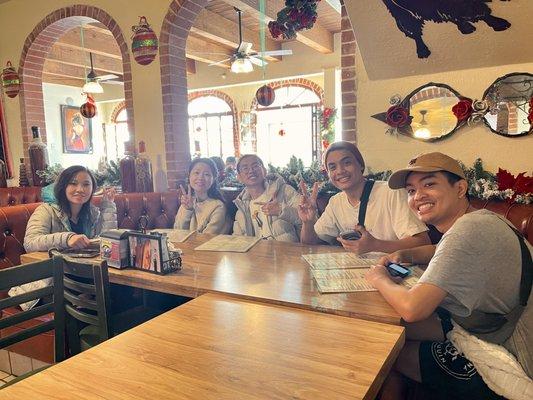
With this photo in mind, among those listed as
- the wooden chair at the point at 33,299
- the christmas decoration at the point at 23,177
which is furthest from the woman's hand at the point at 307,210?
the christmas decoration at the point at 23,177

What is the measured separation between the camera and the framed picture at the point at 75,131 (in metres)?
9.57

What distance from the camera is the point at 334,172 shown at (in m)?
2.28

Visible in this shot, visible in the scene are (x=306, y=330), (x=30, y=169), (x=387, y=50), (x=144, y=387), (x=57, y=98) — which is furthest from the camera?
(x=57, y=98)

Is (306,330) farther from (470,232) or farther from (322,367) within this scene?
(470,232)

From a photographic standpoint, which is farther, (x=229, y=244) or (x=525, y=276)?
(x=229, y=244)

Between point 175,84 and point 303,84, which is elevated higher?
point 303,84

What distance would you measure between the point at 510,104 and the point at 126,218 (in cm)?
281

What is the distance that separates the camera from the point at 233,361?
3.38 ft

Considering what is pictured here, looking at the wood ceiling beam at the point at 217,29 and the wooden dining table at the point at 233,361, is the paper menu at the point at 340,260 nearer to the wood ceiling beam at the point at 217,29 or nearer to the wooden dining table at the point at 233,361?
the wooden dining table at the point at 233,361

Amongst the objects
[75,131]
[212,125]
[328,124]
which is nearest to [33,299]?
[328,124]

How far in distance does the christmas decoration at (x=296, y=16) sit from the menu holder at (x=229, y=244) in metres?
1.35

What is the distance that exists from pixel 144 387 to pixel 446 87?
2.54 meters

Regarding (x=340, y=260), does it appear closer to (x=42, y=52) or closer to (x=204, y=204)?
(x=204, y=204)

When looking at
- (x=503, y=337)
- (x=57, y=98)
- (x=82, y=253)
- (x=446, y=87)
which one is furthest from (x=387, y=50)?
(x=57, y=98)
